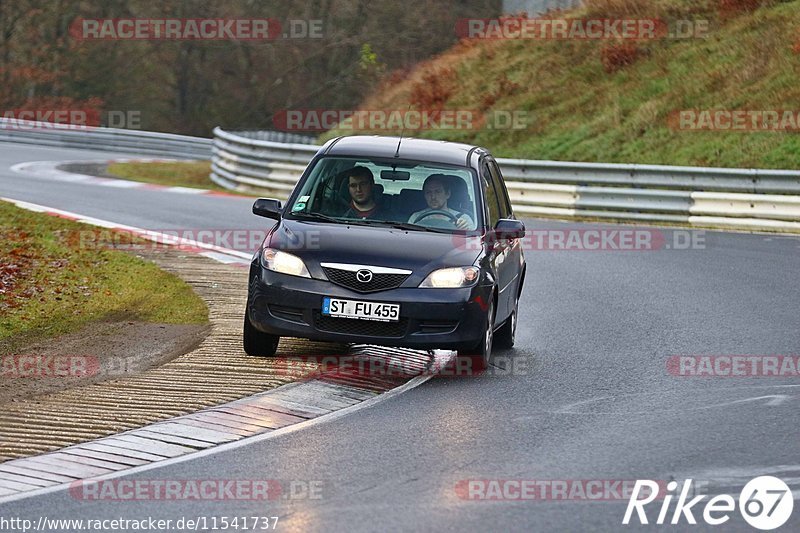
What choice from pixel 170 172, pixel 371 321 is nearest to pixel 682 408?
pixel 371 321

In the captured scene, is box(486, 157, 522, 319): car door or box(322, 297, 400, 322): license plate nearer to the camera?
box(322, 297, 400, 322): license plate

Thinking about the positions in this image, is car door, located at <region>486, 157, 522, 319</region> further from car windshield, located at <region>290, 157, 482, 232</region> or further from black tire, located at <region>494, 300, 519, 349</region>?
car windshield, located at <region>290, 157, 482, 232</region>

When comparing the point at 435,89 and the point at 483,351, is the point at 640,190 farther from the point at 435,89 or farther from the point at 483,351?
the point at 483,351

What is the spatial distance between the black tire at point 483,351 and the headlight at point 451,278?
12.4 inches

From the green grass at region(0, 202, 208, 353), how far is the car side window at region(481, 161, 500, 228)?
2.87 metres

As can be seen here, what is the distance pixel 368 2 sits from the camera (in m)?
58.5

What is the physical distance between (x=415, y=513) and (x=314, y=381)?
340 cm

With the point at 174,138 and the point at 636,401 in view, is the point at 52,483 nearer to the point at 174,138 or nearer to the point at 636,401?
the point at 636,401

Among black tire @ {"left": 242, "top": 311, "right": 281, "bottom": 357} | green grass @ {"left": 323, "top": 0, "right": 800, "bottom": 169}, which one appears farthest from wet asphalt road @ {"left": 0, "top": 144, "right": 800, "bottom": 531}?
green grass @ {"left": 323, "top": 0, "right": 800, "bottom": 169}

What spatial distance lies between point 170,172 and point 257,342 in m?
25.6

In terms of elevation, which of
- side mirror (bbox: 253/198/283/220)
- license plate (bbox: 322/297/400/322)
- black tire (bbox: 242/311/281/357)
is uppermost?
side mirror (bbox: 253/198/283/220)

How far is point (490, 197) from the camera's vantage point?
1191cm

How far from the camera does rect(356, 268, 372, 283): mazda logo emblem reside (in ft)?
33.6

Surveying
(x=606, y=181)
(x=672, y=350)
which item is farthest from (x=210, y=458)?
(x=606, y=181)
